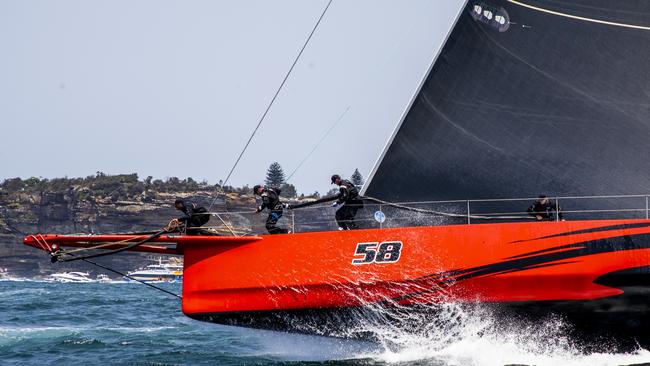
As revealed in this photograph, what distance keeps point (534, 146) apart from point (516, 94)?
714mm

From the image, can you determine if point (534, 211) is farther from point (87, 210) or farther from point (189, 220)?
point (87, 210)

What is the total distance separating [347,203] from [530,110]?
262 cm

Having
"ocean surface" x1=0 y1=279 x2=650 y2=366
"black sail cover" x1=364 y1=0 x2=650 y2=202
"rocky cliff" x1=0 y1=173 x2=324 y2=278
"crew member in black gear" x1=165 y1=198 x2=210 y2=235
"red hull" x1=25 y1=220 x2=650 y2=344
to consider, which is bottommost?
"ocean surface" x1=0 y1=279 x2=650 y2=366

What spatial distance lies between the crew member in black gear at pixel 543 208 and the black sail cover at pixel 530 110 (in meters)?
0.24

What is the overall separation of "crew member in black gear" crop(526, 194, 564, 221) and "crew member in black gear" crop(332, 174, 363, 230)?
216 centimetres

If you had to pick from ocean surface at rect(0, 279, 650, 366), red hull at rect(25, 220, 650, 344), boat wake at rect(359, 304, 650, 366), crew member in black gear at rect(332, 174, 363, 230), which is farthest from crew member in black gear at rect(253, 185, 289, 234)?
boat wake at rect(359, 304, 650, 366)

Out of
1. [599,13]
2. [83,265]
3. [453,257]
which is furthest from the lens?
[83,265]

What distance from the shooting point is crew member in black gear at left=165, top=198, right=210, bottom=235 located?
12.1 metres

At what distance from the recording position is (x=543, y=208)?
11875 millimetres

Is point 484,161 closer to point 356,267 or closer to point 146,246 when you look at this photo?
point 356,267

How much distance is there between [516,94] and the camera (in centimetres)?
1228

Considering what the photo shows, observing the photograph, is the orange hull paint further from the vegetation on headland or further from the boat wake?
the vegetation on headland

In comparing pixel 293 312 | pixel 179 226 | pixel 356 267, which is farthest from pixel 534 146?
pixel 179 226

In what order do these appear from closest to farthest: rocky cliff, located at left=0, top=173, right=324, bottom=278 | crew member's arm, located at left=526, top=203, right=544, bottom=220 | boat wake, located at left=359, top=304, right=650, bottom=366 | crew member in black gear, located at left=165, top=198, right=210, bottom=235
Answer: boat wake, located at left=359, top=304, right=650, bottom=366
crew member's arm, located at left=526, top=203, right=544, bottom=220
crew member in black gear, located at left=165, top=198, right=210, bottom=235
rocky cliff, located at left=0, top=173, right=324, bottom=278
